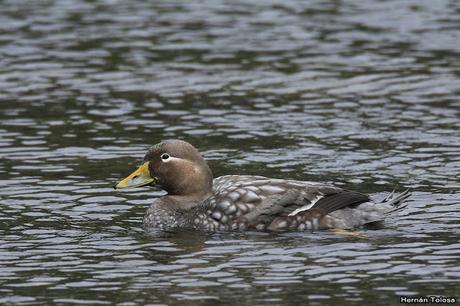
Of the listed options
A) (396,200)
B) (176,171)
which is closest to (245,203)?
(176,171)

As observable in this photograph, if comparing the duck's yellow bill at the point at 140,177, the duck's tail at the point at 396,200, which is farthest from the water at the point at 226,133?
the duck's yellow bill at the point at 140,177

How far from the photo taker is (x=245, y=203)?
50.3ft

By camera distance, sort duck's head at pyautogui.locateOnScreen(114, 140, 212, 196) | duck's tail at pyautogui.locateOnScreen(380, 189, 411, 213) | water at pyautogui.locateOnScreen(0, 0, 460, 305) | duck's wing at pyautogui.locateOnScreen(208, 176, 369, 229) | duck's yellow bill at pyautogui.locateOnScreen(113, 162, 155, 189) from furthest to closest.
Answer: duck's yellow bill at pyautogui.locateOnScreen(113, 162, 155, 189)
duck's head at pyautogui.locateOnScreen(114, 140, 212, 196)
duck's tail at pyautogui.locateOnScreen(380, 189, 411, 213)
duck's wing at pyautogui.locateOnScreen(208, 176, 369, 229)
water at pyautogui.locateOnScreen(0, 0, 460, 305)

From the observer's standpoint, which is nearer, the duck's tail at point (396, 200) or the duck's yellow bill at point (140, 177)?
the duck's tail at point (396, 200)

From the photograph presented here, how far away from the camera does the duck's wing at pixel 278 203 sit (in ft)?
50.0

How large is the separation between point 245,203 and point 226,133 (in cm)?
547

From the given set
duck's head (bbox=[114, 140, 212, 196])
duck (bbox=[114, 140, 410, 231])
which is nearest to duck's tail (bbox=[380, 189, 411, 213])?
duck (bbox=[114, 140, 410, 231])

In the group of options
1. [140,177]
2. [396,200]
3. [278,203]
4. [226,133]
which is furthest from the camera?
[226,133]

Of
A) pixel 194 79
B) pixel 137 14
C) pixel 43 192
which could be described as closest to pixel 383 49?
pixel 194 79

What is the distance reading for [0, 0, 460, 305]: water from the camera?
515 inches

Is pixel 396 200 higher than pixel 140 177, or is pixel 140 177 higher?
pixel 140 177

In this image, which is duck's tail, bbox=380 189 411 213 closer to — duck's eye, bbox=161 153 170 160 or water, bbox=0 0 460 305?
water, bbox=0 0 460 305

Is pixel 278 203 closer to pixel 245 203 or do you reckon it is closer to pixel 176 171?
pixel 245 203

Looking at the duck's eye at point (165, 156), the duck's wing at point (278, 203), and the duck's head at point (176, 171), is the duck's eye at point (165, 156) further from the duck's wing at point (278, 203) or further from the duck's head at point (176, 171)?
the duck's wing at point (278, 203)
